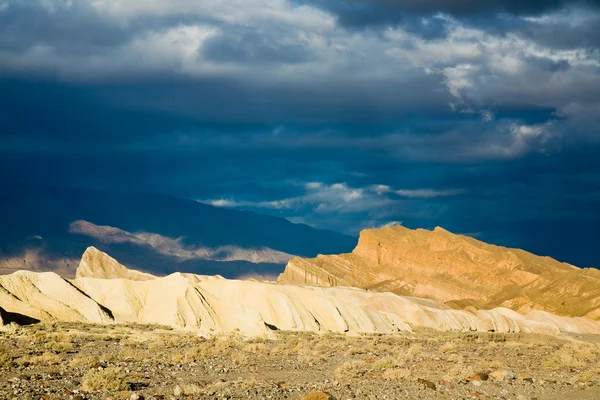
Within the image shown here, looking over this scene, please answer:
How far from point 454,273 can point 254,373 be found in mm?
146519

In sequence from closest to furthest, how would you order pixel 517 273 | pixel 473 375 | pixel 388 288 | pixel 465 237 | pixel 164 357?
pixel 473 375
pixel 164 357
pixel 517 273
pixel 388 288
pixel 465 237

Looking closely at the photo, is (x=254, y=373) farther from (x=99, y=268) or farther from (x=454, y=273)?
(x=454, y=273)

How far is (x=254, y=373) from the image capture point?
Result: 97.9 feet

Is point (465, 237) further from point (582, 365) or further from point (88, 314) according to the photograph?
point (582, 365)

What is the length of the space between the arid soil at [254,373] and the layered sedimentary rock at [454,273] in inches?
4038

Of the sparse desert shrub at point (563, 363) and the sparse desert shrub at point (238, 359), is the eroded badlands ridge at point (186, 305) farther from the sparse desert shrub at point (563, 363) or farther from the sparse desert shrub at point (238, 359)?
the sparse desert shrub at point (563, 363)

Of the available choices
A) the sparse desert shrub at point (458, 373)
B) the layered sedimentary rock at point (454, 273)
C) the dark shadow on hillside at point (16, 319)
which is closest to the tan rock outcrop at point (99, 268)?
the dark shadow on hillside at point (16, 319)

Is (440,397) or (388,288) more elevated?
(440,397)

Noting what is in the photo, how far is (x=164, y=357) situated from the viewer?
33.7m

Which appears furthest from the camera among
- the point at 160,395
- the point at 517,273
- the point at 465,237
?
the point at 465,237

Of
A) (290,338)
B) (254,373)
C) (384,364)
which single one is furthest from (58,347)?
(290,338)

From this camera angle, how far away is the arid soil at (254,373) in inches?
885

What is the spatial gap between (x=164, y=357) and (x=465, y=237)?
159879 mm

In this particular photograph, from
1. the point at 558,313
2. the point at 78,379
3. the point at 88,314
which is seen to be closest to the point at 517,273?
the point at 558,313
